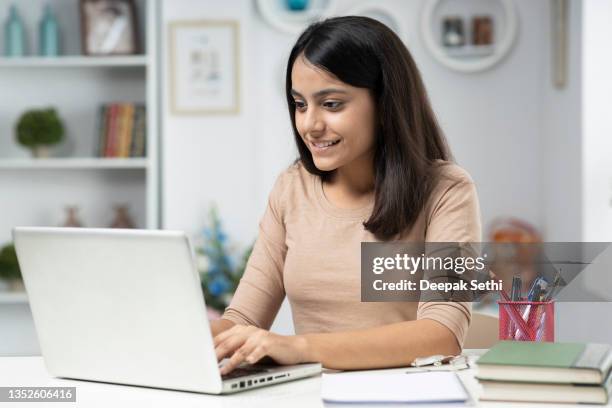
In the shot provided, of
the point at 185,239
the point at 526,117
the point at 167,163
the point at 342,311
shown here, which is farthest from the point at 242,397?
the point at 526,117

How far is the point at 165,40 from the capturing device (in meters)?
4.07

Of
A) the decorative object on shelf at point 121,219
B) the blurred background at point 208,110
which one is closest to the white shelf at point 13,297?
the blurred background at point 208,110

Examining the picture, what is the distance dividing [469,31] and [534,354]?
301 cm

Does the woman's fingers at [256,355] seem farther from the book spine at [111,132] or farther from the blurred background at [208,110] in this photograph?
the book spine at [111,132]

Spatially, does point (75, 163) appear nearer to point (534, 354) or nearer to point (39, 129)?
point (39, 129)

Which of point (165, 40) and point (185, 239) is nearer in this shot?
point (185, 239)

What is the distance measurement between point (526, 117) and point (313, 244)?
250 centimetres

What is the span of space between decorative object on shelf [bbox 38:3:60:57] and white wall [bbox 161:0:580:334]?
0.46 metres

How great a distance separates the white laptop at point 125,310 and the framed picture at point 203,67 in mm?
2674

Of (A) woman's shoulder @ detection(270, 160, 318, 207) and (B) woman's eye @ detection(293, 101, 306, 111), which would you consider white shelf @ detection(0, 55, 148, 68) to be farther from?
(B) woman's eye @ detection(293, 101, 306, 111)

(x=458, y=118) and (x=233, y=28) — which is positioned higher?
(x=233, y=28)

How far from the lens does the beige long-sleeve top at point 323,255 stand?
1.81m

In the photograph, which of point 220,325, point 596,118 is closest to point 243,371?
point 220,325

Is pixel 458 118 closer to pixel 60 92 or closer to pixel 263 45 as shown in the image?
pixel 263 45
